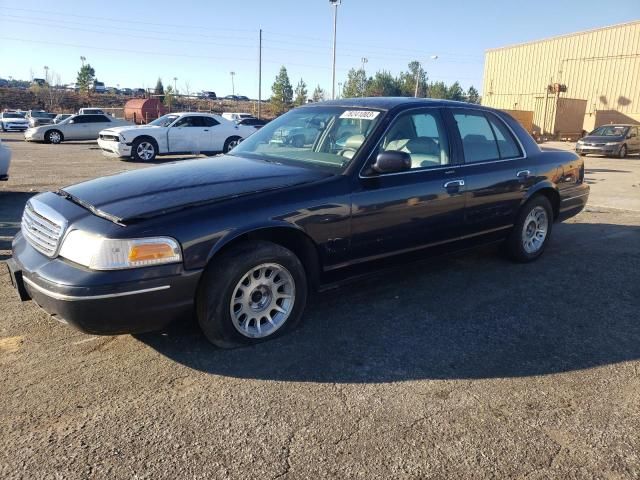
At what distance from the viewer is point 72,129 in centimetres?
2458

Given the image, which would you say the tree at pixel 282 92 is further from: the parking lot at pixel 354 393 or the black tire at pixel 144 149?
the parking lot at pixel 354 393

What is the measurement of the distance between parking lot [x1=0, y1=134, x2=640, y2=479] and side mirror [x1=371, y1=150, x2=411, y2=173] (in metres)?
1.13

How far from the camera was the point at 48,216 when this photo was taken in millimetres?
3178

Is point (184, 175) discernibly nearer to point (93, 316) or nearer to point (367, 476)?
point (93, 316)

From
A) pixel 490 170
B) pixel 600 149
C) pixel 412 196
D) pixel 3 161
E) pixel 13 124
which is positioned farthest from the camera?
pixel 13 124

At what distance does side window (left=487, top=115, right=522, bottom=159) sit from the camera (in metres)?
5.06

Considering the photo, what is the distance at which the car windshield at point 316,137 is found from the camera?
13.1ft

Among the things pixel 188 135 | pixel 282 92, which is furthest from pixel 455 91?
pixel 188 135

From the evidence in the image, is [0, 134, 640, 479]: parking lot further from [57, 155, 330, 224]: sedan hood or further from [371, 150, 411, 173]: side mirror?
[371, 150, 411, 173]: side mirror

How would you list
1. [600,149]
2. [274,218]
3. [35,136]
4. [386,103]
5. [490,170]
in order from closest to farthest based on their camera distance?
[274,218]
[386,103]
[490,170]
[600,149]
[35,136]

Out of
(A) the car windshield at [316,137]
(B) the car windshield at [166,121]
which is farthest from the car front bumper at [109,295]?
(B) the car windshield at [166,121]

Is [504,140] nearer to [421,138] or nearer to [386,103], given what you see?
[421,138]

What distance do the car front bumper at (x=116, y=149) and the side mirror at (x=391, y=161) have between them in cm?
1346

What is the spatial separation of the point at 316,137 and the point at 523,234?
8.28 ft
